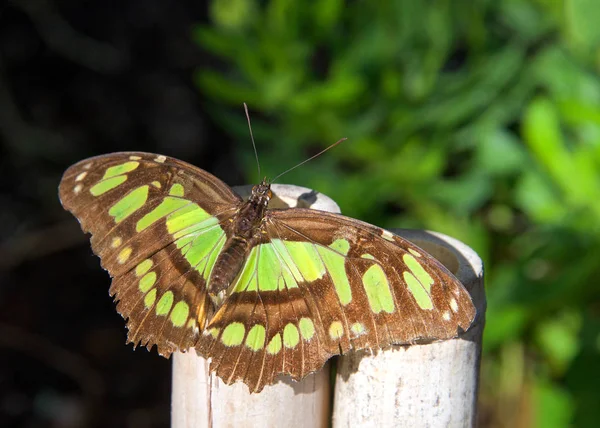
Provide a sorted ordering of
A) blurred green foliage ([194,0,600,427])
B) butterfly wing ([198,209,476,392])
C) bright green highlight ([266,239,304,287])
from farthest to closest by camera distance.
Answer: blurred green foliage ([194,0,600,427]) < bright green highlight ([266,239,304,287]) < butterfly wing ([198,209,476,392])

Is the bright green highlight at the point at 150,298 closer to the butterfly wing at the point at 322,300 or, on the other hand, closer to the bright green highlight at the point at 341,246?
the butterfly wing at the point at 322,300

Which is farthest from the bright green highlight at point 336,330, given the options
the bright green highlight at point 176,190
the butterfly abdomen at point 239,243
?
the bright green highlight at point 176,190

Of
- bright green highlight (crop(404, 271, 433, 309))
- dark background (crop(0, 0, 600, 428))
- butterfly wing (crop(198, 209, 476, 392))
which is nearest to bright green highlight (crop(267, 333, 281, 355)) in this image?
butterfly wing (crop(198, 209, 476, 392))

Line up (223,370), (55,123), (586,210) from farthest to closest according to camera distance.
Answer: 1. (55,123)
2. (586,210)
3. (223,370)

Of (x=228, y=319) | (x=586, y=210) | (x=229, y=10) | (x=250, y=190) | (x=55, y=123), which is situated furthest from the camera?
(x=55, y=123)

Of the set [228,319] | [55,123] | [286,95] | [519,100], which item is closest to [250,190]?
[228,319]

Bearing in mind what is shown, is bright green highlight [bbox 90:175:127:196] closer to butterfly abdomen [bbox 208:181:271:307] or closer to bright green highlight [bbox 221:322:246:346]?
butterfly abdomen [bbox 208:181:271:307]

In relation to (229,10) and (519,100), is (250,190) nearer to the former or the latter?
(229,10)
